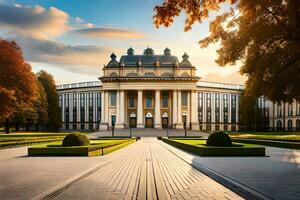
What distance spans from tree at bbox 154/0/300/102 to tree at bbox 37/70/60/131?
85634mm

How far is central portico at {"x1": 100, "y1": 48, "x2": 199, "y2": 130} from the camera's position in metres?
115

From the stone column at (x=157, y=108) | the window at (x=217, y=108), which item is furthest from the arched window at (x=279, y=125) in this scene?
the stone column at (x=157, y=108)

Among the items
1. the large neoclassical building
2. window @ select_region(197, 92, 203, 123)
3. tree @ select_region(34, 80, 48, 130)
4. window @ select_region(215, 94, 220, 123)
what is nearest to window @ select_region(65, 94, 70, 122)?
Result: the large neoclassical building

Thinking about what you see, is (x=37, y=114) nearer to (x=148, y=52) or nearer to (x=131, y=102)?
(x=131, y=102)

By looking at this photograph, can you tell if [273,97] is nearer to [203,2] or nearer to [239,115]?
[203,2]

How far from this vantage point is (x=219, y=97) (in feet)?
438

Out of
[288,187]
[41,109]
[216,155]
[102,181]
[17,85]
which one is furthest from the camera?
[41,109]

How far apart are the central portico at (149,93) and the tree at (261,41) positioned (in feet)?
252

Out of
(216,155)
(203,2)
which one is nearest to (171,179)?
(203,2)

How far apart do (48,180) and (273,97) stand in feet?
79.5

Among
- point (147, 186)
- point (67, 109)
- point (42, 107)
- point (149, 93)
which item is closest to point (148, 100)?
point (149, 93)

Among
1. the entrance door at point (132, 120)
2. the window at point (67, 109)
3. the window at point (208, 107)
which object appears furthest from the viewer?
the window at point (67, 109)

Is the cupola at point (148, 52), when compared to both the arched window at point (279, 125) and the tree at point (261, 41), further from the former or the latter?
the tree at point (261, 41)

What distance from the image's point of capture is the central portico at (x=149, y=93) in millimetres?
114562
